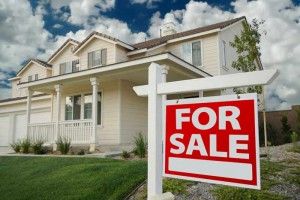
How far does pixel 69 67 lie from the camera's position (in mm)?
20062

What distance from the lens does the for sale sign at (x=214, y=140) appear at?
6.66ft

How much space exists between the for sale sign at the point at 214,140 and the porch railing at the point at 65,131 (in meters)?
11.6

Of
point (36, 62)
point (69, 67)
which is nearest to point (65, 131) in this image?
point (69, 67)

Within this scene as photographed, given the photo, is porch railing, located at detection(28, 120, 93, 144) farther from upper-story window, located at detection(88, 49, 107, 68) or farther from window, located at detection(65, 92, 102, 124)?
upper-story window, located at detection(88, 49, 107, 68)

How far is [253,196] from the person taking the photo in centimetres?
493

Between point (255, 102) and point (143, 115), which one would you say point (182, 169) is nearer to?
point (255, 102)

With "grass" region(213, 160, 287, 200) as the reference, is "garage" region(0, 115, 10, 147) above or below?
above

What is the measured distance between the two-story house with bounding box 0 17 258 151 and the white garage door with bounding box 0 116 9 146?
4496 millimetres

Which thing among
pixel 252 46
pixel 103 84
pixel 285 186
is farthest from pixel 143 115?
pixel 285 186

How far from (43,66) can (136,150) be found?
53.7ft

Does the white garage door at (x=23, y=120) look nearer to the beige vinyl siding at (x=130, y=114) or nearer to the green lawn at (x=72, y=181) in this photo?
the beige vinyl siding at (x=130, y=114)

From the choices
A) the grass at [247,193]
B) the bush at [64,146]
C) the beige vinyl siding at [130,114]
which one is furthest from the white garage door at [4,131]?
the grass at [247,193]

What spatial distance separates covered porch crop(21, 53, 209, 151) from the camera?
44.4 ft

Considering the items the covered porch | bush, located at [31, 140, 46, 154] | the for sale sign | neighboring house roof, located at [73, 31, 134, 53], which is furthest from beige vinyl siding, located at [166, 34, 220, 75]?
the for sale sign
